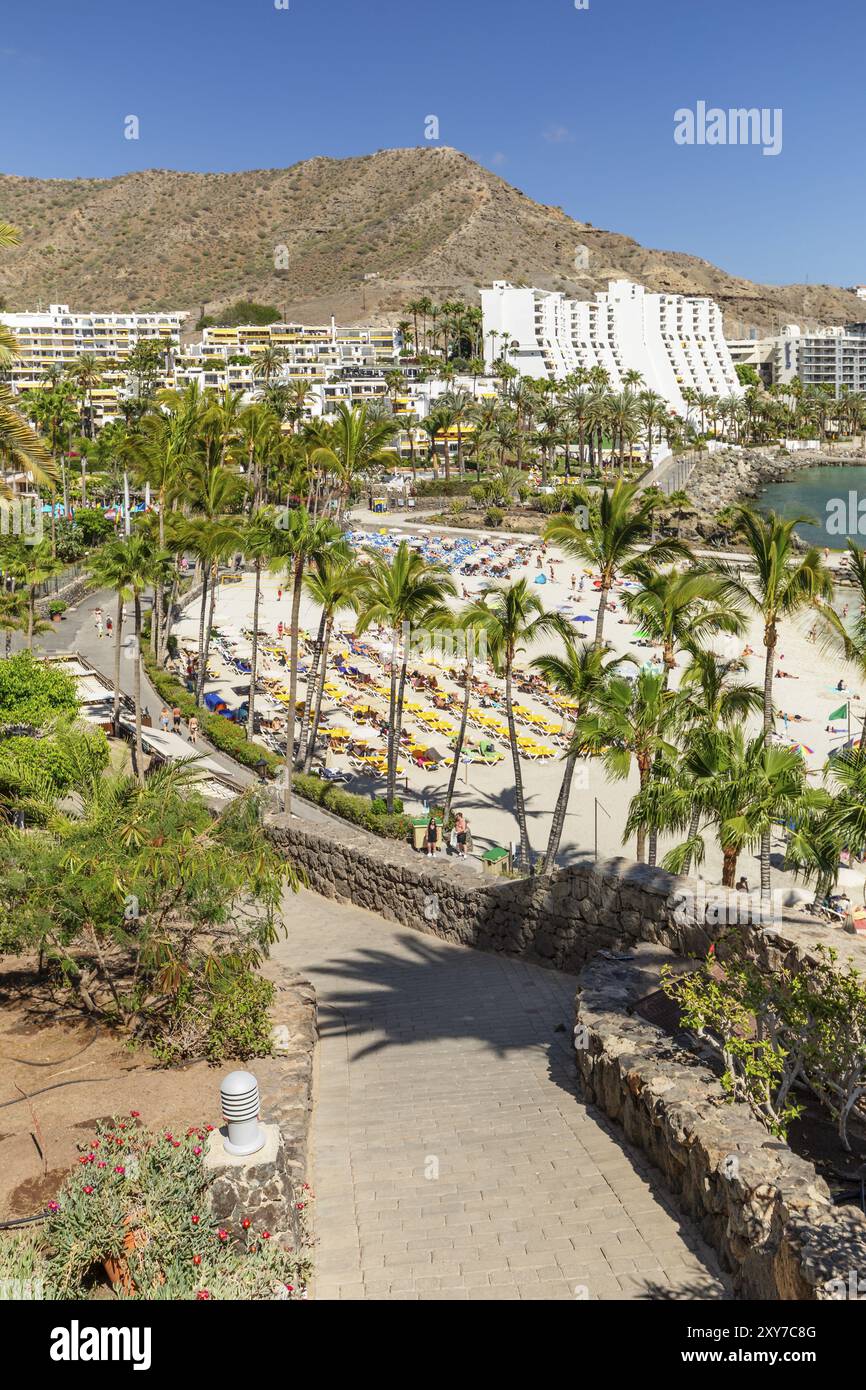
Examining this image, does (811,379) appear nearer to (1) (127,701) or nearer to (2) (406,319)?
(2) (406,319)

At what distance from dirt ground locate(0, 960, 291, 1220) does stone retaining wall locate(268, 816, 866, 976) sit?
4.68 metres

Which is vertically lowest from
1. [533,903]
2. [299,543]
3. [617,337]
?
[533,903]

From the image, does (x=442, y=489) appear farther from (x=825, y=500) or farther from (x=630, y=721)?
(x=630, y=721)

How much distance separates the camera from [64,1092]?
9.27 meters

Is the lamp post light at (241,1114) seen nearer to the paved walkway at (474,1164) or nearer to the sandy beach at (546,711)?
the paved walkway at (474,1164)

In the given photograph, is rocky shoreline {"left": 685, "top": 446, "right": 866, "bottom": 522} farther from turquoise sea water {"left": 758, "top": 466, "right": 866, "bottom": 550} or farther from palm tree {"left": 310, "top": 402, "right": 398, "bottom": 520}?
palm tree {"left": 310, "top": 402, "right": 398, "bottom": 520}

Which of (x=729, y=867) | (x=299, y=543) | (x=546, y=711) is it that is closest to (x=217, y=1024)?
(x=729, y=867)

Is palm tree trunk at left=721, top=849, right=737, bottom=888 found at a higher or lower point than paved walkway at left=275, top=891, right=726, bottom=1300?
higher

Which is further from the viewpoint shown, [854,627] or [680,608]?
[680,608]

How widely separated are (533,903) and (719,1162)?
7.10 m

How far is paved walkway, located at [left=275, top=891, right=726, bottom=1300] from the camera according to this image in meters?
6.93

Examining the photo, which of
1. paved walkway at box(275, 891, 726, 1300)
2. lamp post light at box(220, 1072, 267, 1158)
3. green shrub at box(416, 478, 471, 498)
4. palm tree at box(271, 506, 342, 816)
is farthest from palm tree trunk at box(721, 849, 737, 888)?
green shrub at box(416, 478, 471, 498)
